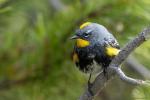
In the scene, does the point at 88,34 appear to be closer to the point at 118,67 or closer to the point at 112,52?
the point at 112,52

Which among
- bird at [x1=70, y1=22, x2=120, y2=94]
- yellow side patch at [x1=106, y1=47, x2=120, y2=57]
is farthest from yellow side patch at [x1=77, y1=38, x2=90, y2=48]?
yellow side patch at [x1=106, y1=47, x2=120, y2=57]

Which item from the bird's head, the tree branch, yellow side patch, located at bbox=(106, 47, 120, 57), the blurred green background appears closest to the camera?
the tree branch

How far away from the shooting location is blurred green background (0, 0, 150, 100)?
6.48ft

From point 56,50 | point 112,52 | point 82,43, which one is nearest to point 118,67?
point 112,52

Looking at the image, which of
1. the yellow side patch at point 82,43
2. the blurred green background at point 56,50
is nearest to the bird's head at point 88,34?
the yellow side patch at point 82,43

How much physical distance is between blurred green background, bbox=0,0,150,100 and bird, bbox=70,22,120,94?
19cm

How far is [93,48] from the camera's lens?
5.41ft

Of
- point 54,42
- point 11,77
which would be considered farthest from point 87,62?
point 11,77

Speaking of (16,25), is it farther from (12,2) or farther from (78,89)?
(78,89)

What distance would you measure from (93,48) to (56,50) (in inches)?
13.8

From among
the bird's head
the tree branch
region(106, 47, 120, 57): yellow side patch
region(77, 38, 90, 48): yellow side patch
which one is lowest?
the tree branch

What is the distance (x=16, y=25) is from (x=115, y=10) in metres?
0.55

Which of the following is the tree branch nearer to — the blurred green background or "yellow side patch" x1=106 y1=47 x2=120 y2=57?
"yellow side patch" x1=106 y1=47 x2=120 y2=57

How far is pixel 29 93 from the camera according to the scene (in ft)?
6.83
